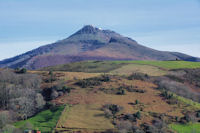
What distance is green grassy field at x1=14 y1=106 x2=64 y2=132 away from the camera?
4475 cm

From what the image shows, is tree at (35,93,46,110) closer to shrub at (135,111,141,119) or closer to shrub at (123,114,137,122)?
shrub at (123,114,137,122)

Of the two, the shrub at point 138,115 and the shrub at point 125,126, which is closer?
the shrub at point 125,126

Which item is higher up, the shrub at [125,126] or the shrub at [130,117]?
the shrub at [130,117]

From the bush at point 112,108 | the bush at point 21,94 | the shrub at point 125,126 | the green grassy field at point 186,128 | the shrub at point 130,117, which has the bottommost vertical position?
the green grassy field at point 186,128

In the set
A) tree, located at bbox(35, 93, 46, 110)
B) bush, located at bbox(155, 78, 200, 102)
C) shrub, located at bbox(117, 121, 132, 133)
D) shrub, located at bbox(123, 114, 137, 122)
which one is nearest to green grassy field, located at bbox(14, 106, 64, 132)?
tree, located at bbox(35, 93, 46, 110)

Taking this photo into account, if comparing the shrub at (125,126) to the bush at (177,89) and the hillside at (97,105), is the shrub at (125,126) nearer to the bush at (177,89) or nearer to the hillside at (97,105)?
the hillside at (97,105)

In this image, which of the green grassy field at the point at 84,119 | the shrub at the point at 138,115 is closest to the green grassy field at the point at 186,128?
the shrub at the point at 138,115

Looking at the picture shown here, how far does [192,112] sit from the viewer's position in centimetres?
5353

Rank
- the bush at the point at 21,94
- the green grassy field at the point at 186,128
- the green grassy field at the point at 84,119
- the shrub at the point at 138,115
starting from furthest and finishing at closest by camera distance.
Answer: the bush at the point at 21,94 → the shrub at the point at 138,115 → the green grassy field at the point at 186,128 → the green grassy field at the point at 84,119

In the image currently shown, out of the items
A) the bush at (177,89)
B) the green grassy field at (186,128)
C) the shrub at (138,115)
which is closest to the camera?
the green grassy field at (186,128)

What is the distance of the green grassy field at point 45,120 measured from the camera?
44750 mm

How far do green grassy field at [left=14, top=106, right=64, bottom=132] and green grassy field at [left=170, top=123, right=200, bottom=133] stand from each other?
2156cm

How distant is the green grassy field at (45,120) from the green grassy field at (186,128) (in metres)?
21.6

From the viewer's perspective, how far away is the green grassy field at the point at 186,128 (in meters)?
46.3
